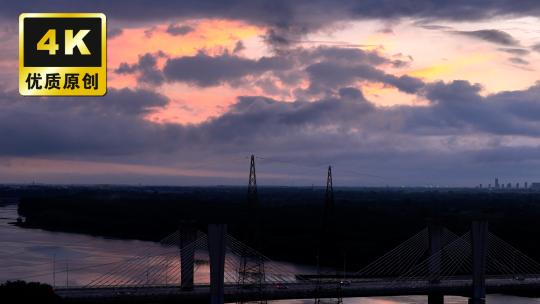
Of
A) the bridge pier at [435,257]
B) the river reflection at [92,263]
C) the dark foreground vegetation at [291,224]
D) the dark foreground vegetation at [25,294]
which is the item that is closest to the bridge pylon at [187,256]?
the river reflection at [92,263]

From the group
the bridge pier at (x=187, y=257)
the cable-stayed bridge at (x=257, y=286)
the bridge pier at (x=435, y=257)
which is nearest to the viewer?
the cable-stayed bridge at (x=257, y=286)

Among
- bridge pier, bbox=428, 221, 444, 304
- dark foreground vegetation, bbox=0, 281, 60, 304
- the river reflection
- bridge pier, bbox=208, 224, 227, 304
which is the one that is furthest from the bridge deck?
dark foreground vegetation, bbox=0, 281, 60, 304

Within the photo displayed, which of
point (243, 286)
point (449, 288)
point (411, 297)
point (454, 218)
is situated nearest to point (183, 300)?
point (243, 286)

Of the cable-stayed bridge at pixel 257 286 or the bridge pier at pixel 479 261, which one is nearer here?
the cable-stayed bridge at pixel 257 286

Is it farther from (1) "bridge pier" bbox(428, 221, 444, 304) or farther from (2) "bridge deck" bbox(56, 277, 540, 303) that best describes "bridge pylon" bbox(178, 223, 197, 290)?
(1) "bridge pier" bbox(428, 221, 444, 304)

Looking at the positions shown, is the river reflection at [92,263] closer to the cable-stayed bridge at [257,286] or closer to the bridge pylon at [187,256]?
the cable-stayed bridge at [257,286]

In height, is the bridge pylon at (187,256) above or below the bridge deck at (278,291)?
above
